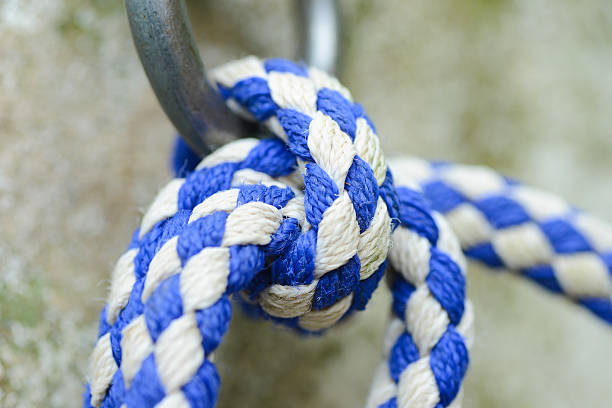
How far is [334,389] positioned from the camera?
0.56 meters

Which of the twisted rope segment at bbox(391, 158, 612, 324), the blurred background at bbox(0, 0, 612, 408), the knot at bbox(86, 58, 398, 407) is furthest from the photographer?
the twisted rope segment at bbox(391, 158, 612, 324)

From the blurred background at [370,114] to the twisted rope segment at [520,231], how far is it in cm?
12

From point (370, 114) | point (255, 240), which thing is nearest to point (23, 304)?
point (255, 240)

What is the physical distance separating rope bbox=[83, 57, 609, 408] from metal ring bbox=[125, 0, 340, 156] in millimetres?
23

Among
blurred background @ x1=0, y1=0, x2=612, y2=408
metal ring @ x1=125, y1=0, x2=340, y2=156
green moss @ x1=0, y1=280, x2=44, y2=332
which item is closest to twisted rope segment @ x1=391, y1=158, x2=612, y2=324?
blurred background @ x1=0, y1=0, x2=612, y2=408

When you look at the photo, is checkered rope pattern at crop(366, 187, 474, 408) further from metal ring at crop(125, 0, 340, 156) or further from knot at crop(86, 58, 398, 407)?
metal ring at crop(125, 0, 340, 156)

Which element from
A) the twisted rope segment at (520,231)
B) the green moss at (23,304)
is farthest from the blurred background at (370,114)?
the twisted rope segment at (520,231)

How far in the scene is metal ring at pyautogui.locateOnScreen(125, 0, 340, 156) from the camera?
13.4 inches

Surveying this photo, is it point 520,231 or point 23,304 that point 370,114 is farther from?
point 23,304

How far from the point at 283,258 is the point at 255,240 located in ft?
0.10

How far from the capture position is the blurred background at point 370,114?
42 centimetres

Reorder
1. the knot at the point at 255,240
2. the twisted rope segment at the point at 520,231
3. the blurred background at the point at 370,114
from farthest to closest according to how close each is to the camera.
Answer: the twisted rope segment at the point at 520,231
the blurred background at the point at 370,114
the knot at the point at 255,240

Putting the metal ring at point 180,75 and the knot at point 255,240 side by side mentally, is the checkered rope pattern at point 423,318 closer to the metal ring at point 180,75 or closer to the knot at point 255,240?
the knot at point 255,240

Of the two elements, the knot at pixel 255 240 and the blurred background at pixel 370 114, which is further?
the blurred background at pixel 370 114
